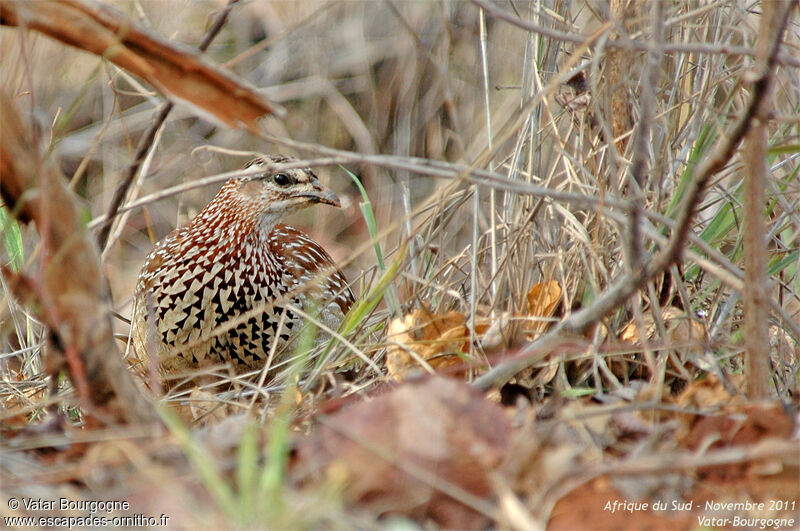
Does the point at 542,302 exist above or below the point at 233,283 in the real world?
above

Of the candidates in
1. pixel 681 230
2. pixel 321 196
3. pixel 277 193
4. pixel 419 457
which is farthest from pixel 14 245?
pixel 681 230

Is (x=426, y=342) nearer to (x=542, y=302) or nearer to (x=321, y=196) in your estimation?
(x=542, y=302)

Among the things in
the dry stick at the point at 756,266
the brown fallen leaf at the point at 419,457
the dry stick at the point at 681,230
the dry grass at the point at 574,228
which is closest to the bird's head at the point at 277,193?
the dry grass at the point at 574,228

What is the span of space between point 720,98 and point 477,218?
1.04 m

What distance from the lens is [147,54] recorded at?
87.4 inches

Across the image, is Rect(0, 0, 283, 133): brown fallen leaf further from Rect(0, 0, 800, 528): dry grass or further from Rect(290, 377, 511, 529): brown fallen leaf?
Rect(290, 377, 511, 529): brown fallen leaf

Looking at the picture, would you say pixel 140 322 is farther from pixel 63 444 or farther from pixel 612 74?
pixel 612 74

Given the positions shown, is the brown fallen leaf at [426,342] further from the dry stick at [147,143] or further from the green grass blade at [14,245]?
the green grass blade at [14,245]

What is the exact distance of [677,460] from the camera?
175 cm

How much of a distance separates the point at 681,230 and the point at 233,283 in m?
2.40

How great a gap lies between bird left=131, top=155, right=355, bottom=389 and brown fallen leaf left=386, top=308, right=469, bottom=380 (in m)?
0.79

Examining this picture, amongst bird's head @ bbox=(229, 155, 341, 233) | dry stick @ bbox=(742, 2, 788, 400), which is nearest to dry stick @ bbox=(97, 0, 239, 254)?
bird's head @ bbox=(229, 155, 341, 233)

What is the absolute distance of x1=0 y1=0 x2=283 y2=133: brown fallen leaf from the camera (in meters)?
2.13

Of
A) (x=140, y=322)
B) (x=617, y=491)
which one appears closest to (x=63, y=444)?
(x=617, y=491)
